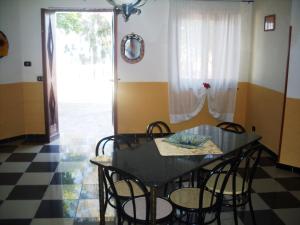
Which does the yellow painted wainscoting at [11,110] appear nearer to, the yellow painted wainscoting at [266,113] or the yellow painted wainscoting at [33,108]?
the yellow painted wainscoting at [33,108]

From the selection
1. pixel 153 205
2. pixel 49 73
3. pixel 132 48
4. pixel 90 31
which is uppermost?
pixel 90 31

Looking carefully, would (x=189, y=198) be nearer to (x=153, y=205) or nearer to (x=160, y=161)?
(x=160, y=161)

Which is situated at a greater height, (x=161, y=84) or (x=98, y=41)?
(x=98, y=41)

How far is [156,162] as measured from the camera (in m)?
2.50

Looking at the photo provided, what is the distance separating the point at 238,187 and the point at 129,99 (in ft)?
9.65

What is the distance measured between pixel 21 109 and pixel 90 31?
5.02m

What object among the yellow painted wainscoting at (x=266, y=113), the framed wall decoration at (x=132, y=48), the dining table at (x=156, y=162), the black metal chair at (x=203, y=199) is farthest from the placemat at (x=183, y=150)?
the framed wall decoration at (x=132, y=48)

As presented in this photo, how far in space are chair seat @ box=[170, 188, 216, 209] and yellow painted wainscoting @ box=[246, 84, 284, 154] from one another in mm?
2191

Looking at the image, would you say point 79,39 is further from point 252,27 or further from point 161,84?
point 252,27

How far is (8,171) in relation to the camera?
13.4 feet

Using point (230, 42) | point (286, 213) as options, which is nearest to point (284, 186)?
point (286, 213)

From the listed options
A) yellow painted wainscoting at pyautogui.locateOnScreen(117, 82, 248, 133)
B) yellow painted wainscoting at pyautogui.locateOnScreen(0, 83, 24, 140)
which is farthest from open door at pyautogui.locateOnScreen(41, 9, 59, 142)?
yellow painted wainscoting at pyautogui.locateOnScreen(117, 82, 248, 133)

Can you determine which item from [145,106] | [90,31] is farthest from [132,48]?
[90,31]

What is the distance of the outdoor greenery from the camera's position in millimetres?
9505
